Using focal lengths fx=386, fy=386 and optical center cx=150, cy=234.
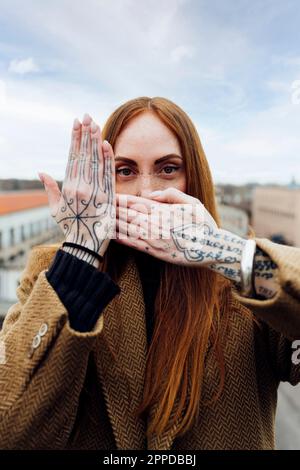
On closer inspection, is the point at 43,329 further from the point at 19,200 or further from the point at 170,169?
the point at 19,200

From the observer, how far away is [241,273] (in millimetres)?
1061

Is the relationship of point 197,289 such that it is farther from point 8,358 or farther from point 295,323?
point 8,358

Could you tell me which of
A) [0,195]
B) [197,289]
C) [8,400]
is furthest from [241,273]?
[0,195]

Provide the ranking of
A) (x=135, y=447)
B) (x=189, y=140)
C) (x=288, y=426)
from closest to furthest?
(x=135, y=447) < (x=189, y=140) < (x=288, y=426)

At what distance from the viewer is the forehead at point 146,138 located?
1.41m

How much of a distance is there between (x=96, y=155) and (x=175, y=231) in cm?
35

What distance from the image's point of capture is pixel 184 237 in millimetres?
1121

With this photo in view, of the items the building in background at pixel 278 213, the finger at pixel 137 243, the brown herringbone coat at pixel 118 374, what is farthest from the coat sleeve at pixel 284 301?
the building in background at pixel 278 213

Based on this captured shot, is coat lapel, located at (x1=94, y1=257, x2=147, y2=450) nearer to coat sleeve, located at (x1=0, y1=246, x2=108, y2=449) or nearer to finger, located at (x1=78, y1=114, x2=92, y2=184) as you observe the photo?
coat sleeve, located at (x1=0, y1=246, x2=108, y2=449)

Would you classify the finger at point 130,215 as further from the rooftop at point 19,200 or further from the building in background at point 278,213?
the building in background at point 278,213

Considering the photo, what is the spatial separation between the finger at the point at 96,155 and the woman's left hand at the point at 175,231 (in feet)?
0.34

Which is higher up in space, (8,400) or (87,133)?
(87,133)

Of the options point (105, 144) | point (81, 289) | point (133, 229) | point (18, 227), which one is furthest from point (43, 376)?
point (18, 227)

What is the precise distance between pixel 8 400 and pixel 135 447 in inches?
15.9
